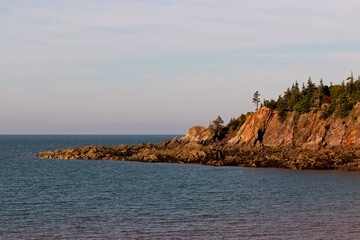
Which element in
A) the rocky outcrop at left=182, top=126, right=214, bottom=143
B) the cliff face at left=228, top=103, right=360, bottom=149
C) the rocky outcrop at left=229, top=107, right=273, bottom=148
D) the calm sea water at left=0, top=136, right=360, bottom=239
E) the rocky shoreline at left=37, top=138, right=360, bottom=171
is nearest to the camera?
the calm sea water at left=0, top=136, right=360, bottom=239

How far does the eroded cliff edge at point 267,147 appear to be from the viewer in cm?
10556

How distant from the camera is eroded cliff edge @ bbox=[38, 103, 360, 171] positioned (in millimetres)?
105562

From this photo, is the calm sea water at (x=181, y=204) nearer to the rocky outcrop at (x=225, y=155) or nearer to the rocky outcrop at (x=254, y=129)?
the rocky outcrop at (x=225, y=155)

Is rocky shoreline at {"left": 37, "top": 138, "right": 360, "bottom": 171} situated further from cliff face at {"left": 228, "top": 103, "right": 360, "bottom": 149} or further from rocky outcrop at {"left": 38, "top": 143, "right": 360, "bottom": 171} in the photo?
cliff face at {"left": 228, "top": 103, "right": 360, "bottom": 149}

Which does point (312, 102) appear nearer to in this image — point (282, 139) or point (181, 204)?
point (282, 139)

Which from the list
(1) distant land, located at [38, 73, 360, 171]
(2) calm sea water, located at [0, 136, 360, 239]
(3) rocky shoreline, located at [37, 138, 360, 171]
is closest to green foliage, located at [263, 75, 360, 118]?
(1) distant land, located at [38, 73, 360, 171]

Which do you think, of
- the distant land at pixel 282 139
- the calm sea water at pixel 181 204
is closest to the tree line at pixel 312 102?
the distant land at pixel 282 139

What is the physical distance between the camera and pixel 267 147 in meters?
125

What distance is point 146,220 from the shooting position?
49688 mm

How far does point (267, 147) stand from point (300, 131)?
332 inches

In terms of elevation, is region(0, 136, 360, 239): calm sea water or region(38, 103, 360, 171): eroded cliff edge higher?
region(38, 103, 360, 171): eroded cliff edge

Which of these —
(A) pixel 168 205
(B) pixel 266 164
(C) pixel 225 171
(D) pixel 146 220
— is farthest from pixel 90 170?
(D) pixel 146 220

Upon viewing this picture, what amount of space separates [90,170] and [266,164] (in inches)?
1353

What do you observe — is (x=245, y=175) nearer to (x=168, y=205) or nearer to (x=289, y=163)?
(x=289, y=163)
